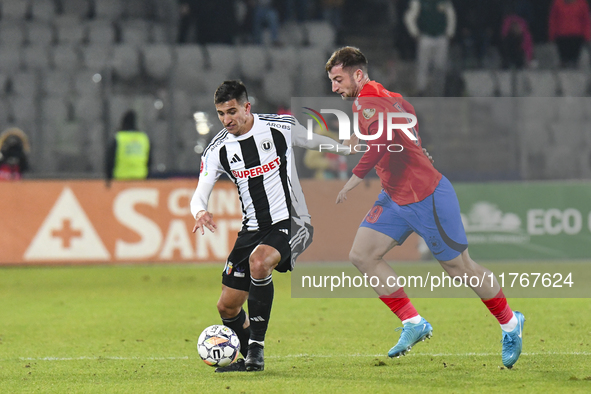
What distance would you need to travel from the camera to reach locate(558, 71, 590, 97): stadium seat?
51.9 ft

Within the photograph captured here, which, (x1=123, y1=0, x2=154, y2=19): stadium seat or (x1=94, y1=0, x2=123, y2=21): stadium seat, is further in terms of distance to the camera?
(x1=123, y1=0, x2=154, y2=19): stadium seat

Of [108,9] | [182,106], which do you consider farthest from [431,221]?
[108,9]

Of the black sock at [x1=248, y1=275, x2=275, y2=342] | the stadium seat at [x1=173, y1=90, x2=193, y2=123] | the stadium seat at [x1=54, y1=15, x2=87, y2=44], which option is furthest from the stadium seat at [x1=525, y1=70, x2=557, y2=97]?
the black sock at [x1=248, y1=275, x2=275, y2=342]

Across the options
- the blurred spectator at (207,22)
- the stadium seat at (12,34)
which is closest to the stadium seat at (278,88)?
the blurred spectator at (207,22)

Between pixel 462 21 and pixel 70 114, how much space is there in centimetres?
819

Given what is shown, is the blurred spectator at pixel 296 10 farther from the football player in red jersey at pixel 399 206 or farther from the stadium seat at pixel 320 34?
the football player in red jersey at pixel 399 206

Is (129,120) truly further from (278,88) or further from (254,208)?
(254,208)

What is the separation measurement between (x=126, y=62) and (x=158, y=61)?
0.57 m

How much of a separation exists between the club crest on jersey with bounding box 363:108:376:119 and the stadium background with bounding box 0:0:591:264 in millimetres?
6833

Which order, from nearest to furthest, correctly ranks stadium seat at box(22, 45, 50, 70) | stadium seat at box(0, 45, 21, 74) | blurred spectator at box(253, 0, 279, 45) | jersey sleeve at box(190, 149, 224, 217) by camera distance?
jersey sleeve at box(190, 149, 224, 217) < stadium seat at box(0, 45, 21, 74) < stadium seat at box(22, 45, 50, 70) < blurred spectator at box(253, 0, 279, 45)

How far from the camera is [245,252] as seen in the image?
5422 millimetres

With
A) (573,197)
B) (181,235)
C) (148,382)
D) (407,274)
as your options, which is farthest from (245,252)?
(573,197)

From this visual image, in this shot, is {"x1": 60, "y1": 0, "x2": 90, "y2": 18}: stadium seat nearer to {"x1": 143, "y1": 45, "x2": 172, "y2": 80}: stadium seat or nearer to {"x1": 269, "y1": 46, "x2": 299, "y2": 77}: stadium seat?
{"x1": 143, "y1": 45, "x2": 172, "y2": 80}: stadium seat

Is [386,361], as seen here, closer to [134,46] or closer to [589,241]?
[589,241]
